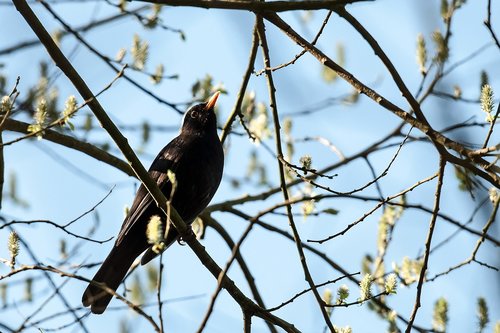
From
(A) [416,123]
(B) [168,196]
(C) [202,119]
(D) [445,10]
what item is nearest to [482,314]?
(A) [416,123]

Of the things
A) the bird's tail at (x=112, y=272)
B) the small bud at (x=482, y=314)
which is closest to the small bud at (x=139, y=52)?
the bird's tail at (x=112, y=272)

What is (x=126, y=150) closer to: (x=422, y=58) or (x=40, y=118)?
(x=40, y=118)

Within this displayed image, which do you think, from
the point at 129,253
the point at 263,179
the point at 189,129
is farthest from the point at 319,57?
the point at 263,179

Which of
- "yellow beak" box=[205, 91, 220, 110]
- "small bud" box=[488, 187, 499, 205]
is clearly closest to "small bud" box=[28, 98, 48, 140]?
"small bud" box=[488, 187, 499, 205]

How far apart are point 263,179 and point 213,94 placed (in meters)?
1.18

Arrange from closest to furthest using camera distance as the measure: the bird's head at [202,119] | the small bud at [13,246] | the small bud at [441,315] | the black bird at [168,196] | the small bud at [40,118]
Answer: the small bud at [13,246], the small bud at [40,118], the small bud at [441,315], the black bird at [168,196], the bird's head at [202,119]

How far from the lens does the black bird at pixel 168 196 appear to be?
187 inches

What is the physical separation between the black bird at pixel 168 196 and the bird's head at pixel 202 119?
290 millimetres

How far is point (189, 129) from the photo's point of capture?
5.80 m

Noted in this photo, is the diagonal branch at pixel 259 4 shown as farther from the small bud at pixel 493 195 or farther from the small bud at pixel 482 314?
the small bud at pixel 482 314

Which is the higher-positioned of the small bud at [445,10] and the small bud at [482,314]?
the small bud at [445,10]

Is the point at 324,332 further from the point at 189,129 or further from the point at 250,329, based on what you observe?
the point at 189,129

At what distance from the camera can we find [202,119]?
→ 5.84 meters

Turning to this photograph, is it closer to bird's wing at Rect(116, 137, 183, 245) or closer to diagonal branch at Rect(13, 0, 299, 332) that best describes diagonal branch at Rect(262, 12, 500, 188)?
diagonal branch at Rect(13, 0, 299, 332)
